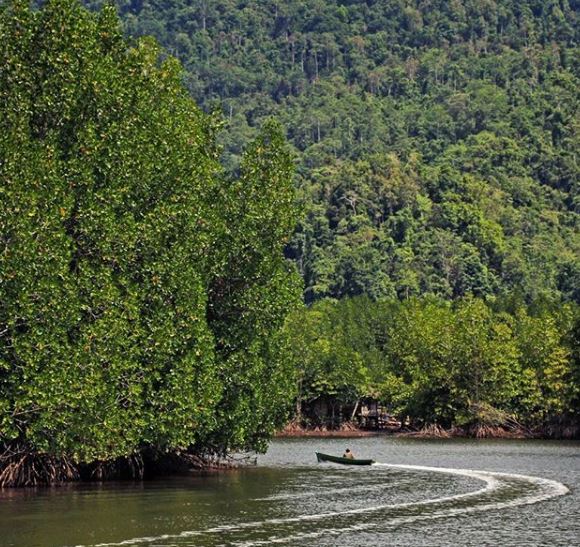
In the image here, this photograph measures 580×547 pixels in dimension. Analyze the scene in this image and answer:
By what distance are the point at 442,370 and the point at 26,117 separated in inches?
2974

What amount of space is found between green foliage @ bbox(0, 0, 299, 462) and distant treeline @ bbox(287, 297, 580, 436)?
171 ft

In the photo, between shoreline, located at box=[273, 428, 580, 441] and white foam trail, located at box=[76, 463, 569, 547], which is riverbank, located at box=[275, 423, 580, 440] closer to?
shoreline, located at box=[273, 428, 580, 441]

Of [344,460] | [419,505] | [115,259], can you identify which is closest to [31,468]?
[115,259]

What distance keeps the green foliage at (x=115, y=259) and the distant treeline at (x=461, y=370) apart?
171 ft

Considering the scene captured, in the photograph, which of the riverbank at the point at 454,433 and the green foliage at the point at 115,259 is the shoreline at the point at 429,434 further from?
the green foliage at the point at 115,259

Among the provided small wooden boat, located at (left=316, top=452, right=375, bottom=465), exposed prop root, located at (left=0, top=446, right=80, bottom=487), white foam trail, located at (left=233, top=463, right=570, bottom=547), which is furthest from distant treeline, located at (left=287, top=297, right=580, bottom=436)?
exposed prop root, located at (left=0, top=446, right=80, bottom=487)

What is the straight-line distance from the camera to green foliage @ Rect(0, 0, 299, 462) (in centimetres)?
5147

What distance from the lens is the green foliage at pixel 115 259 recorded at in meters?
51.5

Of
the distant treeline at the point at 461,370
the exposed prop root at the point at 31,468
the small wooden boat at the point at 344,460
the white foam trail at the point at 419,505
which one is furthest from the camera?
the distant treeline at the point at 461,370

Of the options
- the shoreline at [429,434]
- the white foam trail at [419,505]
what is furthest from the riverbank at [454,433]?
the white foam trail at [419,505]

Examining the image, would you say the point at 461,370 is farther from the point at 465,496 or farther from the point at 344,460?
the point at 465,496

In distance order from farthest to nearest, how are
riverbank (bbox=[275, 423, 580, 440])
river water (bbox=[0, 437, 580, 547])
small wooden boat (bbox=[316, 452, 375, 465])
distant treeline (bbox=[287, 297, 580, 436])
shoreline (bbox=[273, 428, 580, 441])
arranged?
distant treeline (bbox=[287, 297, 580, 436]), riverbank (bbox=[275, 423, 580, 440]), shoreline (bbox=[273, 428, 580, 441]), small wooden boat (bbox=[316, 452, 375, 465]), river water (bbox=[0, 437, 580, 547])

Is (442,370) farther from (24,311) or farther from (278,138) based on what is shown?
(24,311)

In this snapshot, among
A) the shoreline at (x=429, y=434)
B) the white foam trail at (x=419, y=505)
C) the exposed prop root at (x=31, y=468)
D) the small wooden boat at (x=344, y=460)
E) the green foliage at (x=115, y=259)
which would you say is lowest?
the white foam trail at (x=419, y=505)
